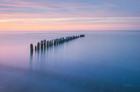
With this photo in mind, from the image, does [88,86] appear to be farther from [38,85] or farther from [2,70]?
[2,70]

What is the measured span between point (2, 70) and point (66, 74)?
14.3 ft

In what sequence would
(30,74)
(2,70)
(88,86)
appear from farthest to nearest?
(2,70) → (30,74) → (88,86)

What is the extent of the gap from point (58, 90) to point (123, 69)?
7.13m

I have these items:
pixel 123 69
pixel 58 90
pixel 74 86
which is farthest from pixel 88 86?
pixel 123 69

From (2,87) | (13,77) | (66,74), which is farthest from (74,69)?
(2,87)

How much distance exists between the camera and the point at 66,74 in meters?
14.8

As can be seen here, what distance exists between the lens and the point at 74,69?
16406 mm

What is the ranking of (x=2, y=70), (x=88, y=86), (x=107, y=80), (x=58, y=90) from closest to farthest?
(x=58, y=90), (x=88, y=86), (x=107, y=80), (x=2, y=70)

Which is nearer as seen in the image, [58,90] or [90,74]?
[58,90]

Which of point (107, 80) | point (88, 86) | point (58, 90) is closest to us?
point (58, 90)

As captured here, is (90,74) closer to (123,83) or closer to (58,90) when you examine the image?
(123,83)

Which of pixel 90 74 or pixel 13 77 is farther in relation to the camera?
pixel 90 74

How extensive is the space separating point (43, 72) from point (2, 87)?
4.33 metres

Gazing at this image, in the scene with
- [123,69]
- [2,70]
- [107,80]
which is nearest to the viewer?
[107,80]
